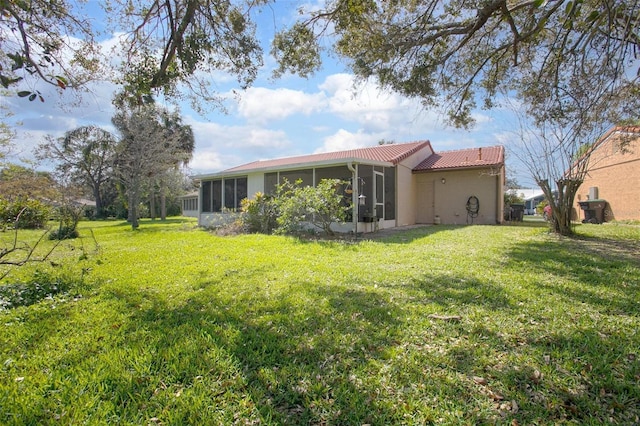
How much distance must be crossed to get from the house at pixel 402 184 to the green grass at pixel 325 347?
6.89m

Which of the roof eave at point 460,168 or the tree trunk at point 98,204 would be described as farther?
the tree trunk at point 98,204

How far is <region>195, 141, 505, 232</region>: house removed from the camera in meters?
12.1

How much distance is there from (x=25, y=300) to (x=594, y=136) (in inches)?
484

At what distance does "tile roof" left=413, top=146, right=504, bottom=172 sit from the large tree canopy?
276 inches

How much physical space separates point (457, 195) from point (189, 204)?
1366 inches

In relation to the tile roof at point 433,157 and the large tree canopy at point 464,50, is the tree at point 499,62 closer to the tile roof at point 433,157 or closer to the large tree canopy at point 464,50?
the large tree canopy at point 464,50

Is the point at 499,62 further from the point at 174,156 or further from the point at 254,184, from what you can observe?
the point at 174,156

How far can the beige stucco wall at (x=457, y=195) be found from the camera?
15328mm

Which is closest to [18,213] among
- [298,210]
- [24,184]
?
[298,210]

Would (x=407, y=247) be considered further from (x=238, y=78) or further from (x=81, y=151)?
(x=81, y=151)

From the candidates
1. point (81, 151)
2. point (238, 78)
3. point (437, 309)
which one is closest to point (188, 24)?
point (238, 78)

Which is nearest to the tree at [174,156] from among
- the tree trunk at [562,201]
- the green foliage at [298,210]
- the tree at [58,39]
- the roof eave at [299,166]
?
the roof eave at [299,166]

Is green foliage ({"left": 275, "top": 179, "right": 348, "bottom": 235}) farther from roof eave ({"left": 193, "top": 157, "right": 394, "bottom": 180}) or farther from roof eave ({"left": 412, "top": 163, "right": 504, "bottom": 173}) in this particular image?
roof eave ({"left": 412, "top": 163, "right": 504, "bottom": 173})

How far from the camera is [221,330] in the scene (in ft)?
10.6
